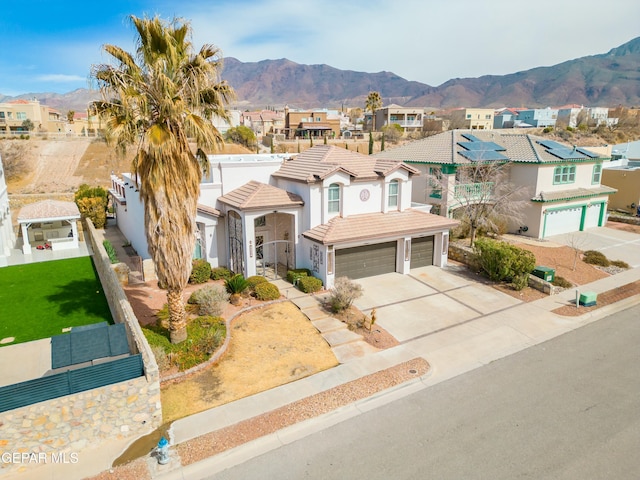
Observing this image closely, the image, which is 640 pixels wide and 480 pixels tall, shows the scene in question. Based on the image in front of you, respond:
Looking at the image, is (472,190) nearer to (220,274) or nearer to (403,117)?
(220,274)

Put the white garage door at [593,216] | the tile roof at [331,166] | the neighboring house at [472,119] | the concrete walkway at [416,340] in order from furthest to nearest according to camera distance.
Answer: the neighboring house at [472,119]
the white garage door at [593,216]
the tile roof at [331,166]
the concrete walkway at [416,340]

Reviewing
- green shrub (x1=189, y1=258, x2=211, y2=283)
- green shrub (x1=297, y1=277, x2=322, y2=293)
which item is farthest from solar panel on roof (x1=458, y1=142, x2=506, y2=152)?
green shrub (x1=189, y1=258, x2=211, y2=283)

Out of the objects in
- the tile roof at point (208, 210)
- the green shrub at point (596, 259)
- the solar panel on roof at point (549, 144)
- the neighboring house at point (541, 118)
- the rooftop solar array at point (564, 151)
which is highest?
the neighboring house at point (541, 118)

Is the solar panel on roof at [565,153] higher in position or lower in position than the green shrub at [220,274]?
higher

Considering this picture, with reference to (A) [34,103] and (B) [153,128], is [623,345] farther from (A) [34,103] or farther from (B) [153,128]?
(A) [34,103]

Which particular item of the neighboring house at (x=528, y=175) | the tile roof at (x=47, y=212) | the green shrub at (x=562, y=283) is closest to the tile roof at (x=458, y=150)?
the neighboring house at (x=528, y=175)

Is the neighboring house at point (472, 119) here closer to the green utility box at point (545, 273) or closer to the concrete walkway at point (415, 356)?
the green utility box at point (545, 273)


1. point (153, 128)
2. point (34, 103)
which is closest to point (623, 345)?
point (153, 128)
